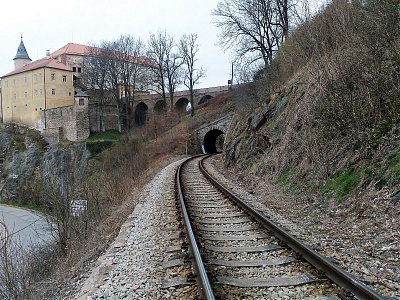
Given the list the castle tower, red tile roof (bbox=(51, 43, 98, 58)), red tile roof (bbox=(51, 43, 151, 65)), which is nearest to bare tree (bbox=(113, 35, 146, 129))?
red tile roof (bbox=(51, 43, 151, 65))

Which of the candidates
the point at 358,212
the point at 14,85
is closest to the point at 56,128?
the point at 14,85

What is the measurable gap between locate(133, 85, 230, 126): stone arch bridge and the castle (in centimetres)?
488

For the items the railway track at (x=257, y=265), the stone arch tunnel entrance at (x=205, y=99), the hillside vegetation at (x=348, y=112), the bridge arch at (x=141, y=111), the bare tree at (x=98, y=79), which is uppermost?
the bare tree at (x=98, y=79)

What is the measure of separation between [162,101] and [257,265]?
6272 centimetres

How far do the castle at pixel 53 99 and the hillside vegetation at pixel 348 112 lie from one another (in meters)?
53.4

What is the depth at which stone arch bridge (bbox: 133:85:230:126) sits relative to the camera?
62.7 meters

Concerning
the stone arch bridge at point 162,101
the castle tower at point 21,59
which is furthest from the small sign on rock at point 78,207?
the castle tower at point 21,59

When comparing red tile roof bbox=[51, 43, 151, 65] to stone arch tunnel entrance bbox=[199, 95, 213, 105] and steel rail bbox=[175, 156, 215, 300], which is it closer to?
stone arch tunnel entrance bbox=[199, 95, 213, 105]

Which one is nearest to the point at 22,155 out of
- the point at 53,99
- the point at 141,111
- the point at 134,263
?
the point at 53,99

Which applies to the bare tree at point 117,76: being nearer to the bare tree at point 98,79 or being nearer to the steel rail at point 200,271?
the bare tree at point 98,79

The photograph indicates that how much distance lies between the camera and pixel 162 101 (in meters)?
66.8

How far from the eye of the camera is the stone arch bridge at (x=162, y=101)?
6272 centimetres

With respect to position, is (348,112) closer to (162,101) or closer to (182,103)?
(182,103)

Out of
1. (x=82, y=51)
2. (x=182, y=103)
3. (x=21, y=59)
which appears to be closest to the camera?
(x=182, y=103)
